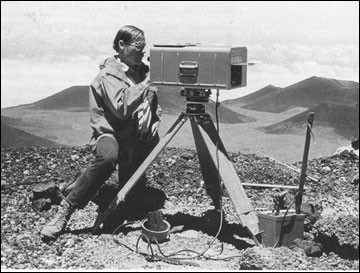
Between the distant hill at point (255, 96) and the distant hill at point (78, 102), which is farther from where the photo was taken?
the distant hill at point (255, 96)

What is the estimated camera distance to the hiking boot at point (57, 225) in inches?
164

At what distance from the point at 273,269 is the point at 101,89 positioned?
6.15 feet

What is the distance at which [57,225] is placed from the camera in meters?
4.25

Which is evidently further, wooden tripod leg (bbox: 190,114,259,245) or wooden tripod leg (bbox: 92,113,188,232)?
wooden tripod leg (bbox: 92,113,188,232)

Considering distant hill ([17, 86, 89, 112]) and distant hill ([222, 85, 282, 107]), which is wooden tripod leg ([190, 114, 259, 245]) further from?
distant hill ([222, 85, 282, 107])

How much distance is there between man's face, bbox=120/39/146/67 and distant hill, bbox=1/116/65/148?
534cm

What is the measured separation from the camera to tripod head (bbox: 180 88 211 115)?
13.7 feet

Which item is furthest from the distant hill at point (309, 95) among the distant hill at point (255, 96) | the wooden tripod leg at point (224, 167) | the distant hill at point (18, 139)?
the wooden tripod leg at point (224, 167)

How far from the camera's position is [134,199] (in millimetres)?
5023

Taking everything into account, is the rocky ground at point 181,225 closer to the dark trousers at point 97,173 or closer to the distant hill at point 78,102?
the dark trousers at point 97,173

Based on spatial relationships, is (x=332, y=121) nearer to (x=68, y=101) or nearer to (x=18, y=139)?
(x=68, y=101)

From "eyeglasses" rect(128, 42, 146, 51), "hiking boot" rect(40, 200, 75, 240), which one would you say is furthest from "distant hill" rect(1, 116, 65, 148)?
"eyeglasses" rect(128, 42, 146, 51)

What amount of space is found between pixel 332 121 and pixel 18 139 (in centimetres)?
649

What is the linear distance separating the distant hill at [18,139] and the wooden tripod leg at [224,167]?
570cm
